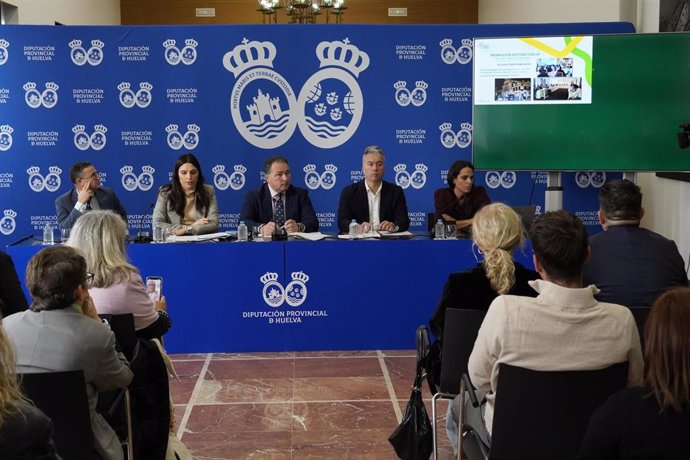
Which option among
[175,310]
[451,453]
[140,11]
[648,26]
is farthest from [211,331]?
[140,11]

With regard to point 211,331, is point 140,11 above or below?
above

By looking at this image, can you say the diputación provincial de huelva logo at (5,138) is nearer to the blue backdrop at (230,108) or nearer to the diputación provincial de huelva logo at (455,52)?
the blue backdrop at (230,108)

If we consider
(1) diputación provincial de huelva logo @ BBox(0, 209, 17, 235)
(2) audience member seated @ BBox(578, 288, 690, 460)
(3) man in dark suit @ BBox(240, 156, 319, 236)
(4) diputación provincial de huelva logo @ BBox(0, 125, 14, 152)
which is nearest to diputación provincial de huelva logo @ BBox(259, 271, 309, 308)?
(3) man in dark suit @ BBox(240, 156, 319, 236)

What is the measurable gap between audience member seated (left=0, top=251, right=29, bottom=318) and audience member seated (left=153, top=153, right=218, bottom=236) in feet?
8.66

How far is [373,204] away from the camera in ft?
20.8

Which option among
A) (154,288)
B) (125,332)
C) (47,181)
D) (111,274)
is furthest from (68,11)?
(125,332)

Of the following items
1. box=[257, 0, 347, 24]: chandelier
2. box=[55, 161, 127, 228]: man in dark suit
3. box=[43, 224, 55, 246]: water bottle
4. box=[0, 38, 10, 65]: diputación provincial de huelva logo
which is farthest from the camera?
box=[257, 0, 347, 24]: chandelier

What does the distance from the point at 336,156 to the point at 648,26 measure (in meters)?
2.90

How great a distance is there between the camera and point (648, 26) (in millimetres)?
7203

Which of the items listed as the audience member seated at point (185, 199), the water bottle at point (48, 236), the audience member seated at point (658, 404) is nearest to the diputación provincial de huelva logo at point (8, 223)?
the audience member seated at point (185, 199)

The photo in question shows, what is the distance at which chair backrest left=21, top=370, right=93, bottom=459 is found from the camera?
2344 millimetres

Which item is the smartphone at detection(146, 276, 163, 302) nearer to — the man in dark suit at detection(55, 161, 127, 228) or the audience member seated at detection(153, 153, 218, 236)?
the audience member seated at detection(153, 153, 218, 236)

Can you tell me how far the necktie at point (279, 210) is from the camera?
629 centimetres

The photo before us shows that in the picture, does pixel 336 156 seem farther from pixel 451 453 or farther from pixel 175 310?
pixel 451 453
